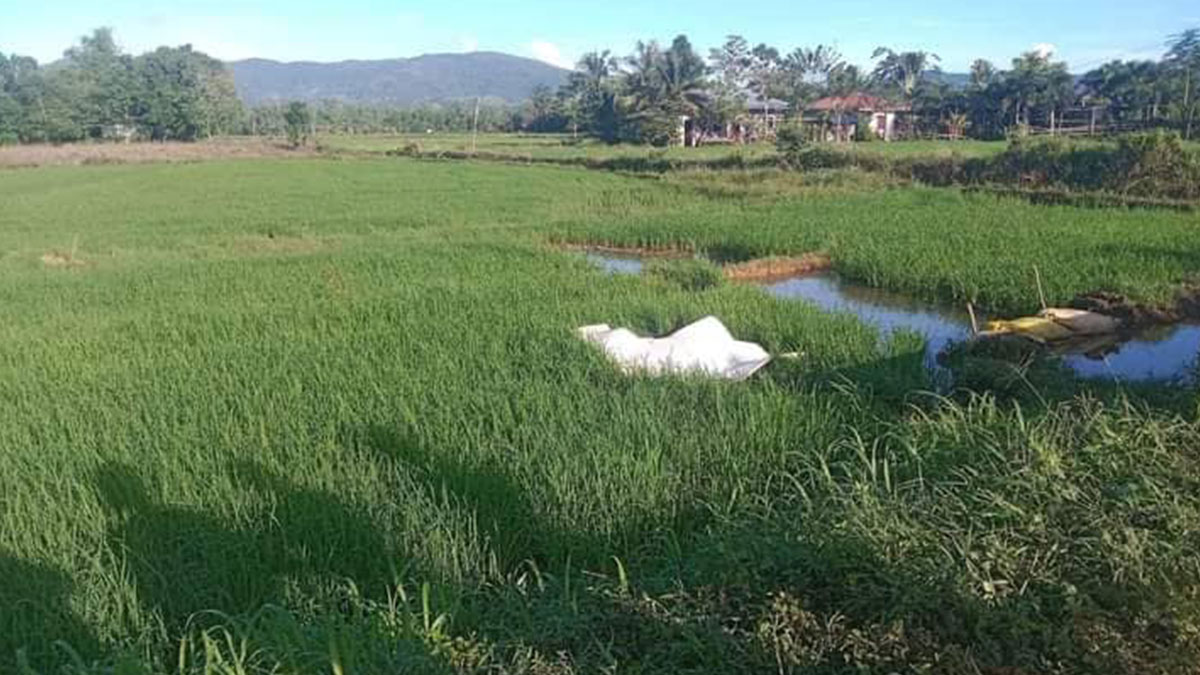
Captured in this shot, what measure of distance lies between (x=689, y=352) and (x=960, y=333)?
333 cm

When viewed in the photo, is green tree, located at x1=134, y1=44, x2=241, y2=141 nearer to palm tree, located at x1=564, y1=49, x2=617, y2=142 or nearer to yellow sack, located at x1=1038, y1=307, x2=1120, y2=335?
palm tree, located at x1=564, y1=49, x2=617, y2=142

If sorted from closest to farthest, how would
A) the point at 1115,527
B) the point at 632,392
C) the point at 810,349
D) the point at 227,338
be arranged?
the point at 1115,527 → the point at 632,392 → the point at 810,349 → the point at 227,338

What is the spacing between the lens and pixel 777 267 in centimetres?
1190

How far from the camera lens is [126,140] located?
5422 cm

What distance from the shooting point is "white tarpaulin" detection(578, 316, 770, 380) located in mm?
6125

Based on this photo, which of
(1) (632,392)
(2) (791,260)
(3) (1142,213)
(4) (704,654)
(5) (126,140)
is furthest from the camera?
(5) (126,140)

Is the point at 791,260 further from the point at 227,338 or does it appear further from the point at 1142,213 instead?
the point at 227,338

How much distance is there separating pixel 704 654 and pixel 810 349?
441 cm

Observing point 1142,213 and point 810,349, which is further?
point 1142,213

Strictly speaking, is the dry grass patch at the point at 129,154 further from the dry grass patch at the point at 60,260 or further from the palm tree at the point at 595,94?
the dry grass patch at the point at 60,260

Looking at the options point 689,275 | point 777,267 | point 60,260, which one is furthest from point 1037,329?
point 60,260

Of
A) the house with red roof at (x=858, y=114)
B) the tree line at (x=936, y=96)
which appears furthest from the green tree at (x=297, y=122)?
the house with red roof at (x=858, y=114)

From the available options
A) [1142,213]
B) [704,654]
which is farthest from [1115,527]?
[1142,213]

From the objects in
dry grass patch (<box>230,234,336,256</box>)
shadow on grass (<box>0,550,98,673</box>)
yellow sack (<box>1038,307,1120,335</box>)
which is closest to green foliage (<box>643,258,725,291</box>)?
yellow sack (<box>1038,307,1120,335</box>)
